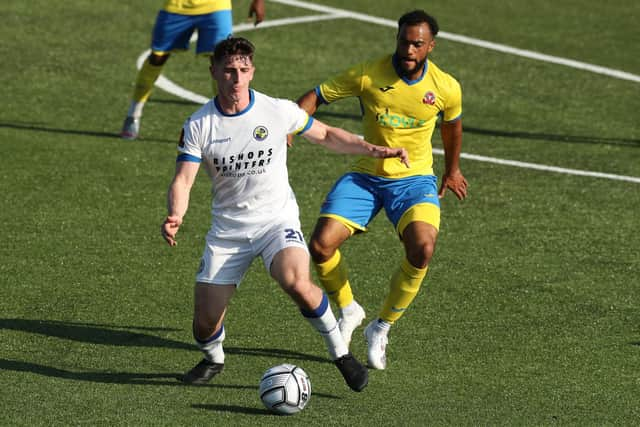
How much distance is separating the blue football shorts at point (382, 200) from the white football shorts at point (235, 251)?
101 centimetres

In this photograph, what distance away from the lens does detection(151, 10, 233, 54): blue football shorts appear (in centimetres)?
1502

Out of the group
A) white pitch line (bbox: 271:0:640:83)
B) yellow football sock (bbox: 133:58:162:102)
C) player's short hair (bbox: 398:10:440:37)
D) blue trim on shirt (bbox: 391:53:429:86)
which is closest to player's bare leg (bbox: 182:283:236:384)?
blue trim on shirt (bbox: 391:53:429:86)

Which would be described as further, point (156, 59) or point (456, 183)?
point (156, 59)

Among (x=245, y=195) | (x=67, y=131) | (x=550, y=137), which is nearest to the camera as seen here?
Result: (x=245, y=195)

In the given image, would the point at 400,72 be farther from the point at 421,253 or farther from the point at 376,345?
the point at 376,345

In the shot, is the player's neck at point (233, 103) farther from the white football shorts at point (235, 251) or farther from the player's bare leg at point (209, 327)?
the player's bare leg at point (209, 327)

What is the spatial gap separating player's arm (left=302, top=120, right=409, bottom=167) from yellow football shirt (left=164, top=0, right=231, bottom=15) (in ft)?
→ 20.1

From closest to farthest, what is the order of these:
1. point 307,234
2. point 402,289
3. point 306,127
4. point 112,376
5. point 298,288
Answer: point 298,288 → point 306,127 → point 112,376 → point 402,289 → point 307,234

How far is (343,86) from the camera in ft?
33.5

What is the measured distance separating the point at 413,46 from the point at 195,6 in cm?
567

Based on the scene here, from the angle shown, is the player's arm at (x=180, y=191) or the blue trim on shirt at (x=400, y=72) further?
the blue trim on shirt at (x=400, y=72)

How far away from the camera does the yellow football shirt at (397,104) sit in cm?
1009

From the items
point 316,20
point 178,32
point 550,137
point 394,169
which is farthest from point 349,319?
point 316,20

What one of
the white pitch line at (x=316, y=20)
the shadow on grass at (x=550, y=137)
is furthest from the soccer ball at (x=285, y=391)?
the shadow on grass at (x=550, y=137)
